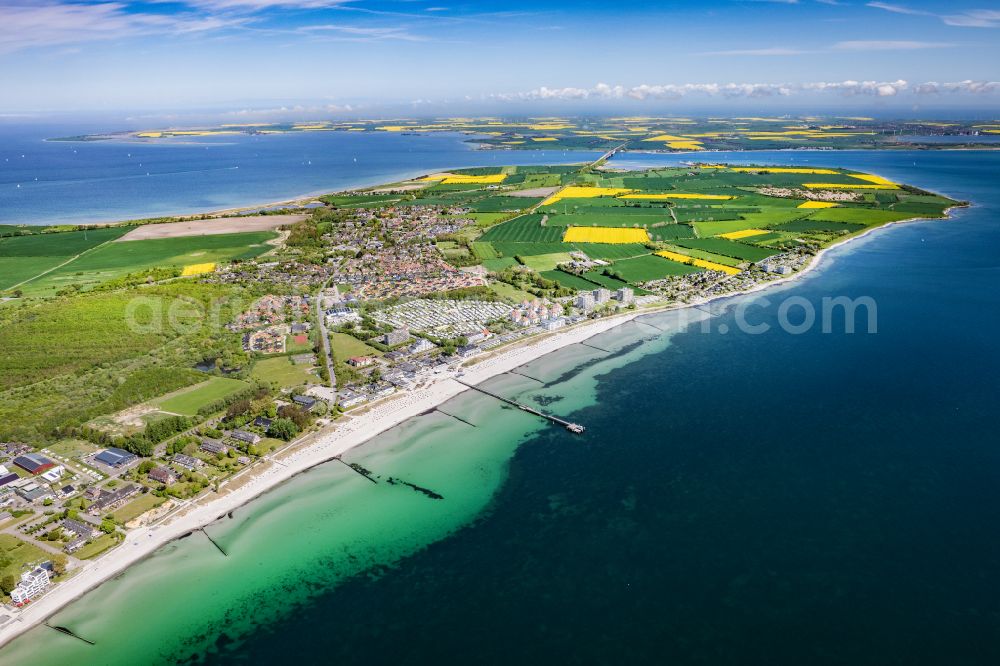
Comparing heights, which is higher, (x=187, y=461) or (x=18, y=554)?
(x=187, y=461)

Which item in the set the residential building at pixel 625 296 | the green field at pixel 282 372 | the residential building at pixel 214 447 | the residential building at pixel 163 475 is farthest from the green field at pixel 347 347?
the residential building at pixel 625 296

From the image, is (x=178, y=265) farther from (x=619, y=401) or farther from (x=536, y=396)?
(x=619, y=401)

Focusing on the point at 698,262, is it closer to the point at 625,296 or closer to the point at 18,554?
the point at 625,296

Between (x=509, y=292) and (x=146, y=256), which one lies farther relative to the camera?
(x=146, y=256)

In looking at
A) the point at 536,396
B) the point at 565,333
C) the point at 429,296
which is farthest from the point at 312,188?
the point at 536,396

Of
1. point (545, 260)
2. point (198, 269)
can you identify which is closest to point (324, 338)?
point (198, 269)

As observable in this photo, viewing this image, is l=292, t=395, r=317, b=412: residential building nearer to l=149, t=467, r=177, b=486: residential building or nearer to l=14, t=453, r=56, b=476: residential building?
l=149, t=467, r=177, b=486: residential building
